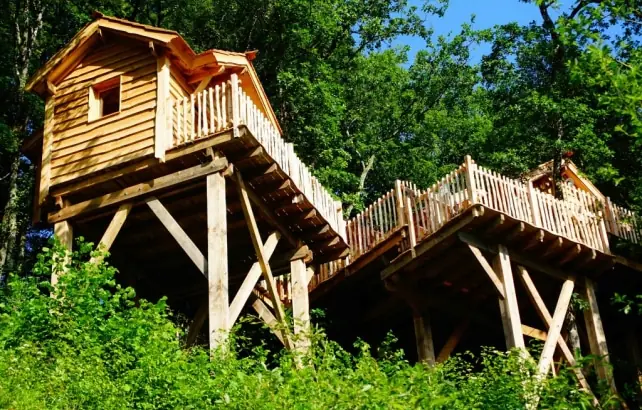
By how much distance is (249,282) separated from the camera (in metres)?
14.7

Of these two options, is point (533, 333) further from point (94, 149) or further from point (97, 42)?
point (97, 42)

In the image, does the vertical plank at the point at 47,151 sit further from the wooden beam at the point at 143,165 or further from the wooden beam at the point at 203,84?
the wooden beam at the point at 203,84

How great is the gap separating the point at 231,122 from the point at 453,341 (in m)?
7.40

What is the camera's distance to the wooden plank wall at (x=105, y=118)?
15125 millimetres

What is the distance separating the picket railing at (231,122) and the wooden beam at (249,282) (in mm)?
1065

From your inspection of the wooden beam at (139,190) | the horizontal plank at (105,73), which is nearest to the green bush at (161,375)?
the wooden beam at (139,190)

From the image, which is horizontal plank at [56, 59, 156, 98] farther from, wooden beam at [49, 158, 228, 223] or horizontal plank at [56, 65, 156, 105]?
wooden beam at [49, 158, 228, 223]

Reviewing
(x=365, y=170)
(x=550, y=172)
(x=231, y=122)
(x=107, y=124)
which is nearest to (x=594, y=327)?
(x=550, y=172)

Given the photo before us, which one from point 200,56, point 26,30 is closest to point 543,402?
point 200,56

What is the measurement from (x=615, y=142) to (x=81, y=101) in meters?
15.6

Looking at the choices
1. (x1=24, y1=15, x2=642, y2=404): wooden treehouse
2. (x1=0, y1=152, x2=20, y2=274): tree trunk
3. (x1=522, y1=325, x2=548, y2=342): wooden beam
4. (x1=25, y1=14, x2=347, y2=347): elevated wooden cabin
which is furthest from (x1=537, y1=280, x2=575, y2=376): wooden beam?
(x1=0, y1=152, x2=20, y2=274): tree trunk

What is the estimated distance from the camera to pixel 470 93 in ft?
112

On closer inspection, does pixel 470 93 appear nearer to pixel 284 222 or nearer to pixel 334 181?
pixel 334 181

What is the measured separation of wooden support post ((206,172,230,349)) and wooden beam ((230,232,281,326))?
0.58m
